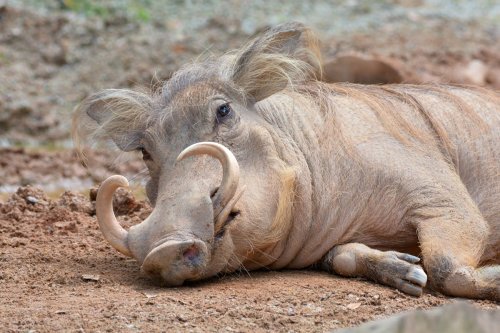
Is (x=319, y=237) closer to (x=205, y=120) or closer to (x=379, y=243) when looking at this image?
(x=379, y=243)

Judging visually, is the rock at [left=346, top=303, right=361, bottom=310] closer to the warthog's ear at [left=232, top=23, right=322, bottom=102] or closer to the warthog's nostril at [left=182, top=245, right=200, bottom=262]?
the warthog's nostril at [left=182, top=245, right=200, bottom=262]

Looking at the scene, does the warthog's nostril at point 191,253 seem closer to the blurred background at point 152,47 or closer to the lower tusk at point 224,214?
the lower tusk at point 224,214

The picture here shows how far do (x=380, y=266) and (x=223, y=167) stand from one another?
89 cm

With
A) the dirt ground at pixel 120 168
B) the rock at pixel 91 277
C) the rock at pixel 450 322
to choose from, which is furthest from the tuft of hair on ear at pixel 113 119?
the rock at pixel 450 322

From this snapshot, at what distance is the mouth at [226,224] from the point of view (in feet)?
17.4

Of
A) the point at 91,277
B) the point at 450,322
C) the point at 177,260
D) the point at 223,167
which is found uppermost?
the point at 450,322

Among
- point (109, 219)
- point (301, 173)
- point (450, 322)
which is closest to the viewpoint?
point (450, 322)

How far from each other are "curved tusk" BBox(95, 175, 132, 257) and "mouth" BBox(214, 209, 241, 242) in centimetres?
45

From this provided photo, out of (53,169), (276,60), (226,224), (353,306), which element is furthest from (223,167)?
(53,169)

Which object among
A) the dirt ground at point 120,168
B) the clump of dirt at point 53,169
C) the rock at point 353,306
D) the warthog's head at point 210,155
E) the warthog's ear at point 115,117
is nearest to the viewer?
the dirt ground at point 120,168

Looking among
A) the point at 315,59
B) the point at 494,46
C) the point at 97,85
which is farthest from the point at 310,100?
the point at 494,46

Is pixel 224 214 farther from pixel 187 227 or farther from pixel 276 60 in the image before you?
pixel 276 60

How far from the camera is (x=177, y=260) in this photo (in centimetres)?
517

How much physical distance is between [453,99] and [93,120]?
6.61 feet
